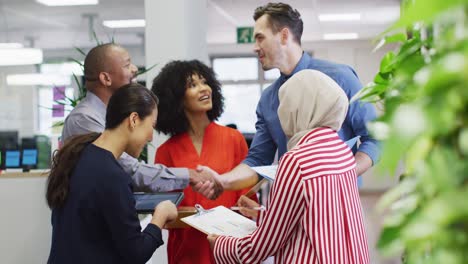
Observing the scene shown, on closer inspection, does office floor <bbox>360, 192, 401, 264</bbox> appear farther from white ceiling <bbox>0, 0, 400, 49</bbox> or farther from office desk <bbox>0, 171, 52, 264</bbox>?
Result: white ceiling <bbox>0, 0, 400, 49</bbox>

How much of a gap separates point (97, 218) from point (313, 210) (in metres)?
0.68

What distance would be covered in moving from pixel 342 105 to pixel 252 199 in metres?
0.94

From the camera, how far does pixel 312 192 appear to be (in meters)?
→ 1.59

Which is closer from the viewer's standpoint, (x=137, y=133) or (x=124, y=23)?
(x=137, y=133)

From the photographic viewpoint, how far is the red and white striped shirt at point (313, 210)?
160cm

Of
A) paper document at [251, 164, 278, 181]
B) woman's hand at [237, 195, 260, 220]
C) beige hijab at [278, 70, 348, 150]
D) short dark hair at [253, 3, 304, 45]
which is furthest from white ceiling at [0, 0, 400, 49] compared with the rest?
beige hijab at [278, 70, 348, 150]

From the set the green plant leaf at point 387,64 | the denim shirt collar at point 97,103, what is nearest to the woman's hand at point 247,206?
the denim shirt collar at point 97,103

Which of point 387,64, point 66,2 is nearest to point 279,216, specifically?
point 387,64

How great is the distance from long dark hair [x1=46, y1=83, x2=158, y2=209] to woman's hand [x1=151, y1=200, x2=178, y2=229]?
0.33 meters

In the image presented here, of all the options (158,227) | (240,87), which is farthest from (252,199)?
(240,87)

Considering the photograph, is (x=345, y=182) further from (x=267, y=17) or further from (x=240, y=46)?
(x=240, y=46)

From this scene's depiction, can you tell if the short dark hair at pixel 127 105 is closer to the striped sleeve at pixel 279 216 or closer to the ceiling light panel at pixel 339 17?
the striped sleeve at pixel 279 216

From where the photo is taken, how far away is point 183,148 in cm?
270

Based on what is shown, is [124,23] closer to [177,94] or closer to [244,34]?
[244,34]
